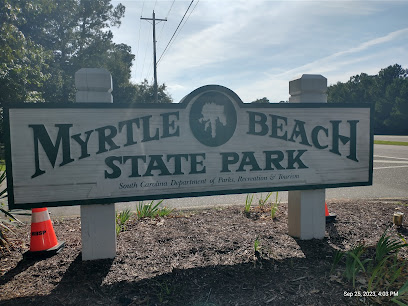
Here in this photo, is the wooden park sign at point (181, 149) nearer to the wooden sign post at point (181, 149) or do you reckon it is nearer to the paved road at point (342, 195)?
the wooden sign post at point (181, 149)

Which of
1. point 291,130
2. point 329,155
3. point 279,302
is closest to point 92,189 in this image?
point 279,302

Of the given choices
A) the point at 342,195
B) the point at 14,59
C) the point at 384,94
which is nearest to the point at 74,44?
the point at 14,59

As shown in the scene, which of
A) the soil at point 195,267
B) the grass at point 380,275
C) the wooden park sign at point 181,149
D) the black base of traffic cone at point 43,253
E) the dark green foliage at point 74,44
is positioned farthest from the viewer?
the dark green foliage at point 74,44

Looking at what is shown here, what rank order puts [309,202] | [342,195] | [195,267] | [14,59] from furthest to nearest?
1. [14,59]
2. [342,195]
3. [309,202]
4. [195,267]

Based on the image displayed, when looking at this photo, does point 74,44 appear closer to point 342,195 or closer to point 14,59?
point 14,59

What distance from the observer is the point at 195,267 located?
11.0ft

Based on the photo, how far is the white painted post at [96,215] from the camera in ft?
11.5

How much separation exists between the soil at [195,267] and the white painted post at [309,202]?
0.48ft

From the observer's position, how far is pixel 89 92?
354 centimetres

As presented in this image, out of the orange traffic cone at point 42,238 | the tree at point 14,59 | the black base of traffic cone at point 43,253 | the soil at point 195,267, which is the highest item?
the tree at point 14,59

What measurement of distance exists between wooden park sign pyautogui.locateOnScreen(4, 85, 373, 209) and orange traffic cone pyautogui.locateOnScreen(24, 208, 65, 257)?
526mm

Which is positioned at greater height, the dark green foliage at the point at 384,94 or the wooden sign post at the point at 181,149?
the dark green foliage at the point at 384,94

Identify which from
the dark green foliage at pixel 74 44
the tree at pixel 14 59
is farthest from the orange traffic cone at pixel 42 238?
the dark green foliage at pixel 74 44

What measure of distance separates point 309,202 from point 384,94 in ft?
200
